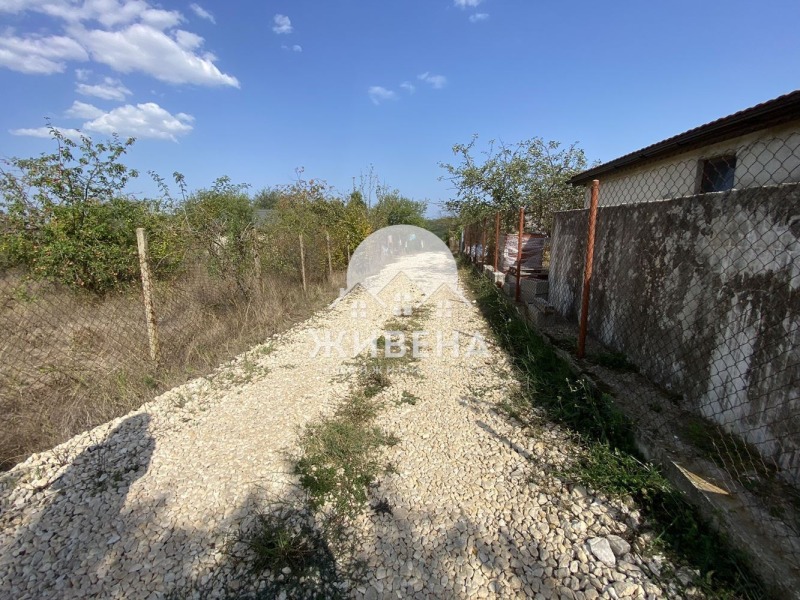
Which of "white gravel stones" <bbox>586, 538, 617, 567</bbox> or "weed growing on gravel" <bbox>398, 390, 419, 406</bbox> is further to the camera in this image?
"weed growing on gravel" <bbox>398, 390, 419, 406</bbox>

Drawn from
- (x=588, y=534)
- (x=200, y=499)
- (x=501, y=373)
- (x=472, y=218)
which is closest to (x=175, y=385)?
(x=200, y=499)

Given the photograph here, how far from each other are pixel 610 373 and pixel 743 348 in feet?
4.12

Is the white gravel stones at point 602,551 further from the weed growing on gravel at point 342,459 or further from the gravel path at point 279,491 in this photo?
the weed growing on gravel at point 342,459

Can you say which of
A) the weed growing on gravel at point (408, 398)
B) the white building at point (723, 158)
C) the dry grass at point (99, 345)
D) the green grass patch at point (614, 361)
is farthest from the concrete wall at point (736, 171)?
the dry grass at point (99, 345)

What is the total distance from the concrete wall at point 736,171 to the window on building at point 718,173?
80 millimetres

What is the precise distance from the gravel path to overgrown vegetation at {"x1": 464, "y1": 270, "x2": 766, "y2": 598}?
15 centimetres

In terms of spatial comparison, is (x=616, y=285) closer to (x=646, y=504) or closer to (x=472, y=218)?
(x=646, y=504)

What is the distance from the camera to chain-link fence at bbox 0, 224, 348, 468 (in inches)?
130

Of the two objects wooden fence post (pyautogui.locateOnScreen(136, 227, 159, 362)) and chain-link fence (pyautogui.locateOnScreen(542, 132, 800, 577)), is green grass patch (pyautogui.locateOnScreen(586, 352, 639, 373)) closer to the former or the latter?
chain-link fence (pyautogui.locateOnScreen(542, 132, 800, 577))

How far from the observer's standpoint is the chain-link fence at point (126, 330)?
331 cm

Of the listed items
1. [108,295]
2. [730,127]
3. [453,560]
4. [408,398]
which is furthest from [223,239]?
[730,127]

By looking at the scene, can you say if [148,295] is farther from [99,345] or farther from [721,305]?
[721,305]

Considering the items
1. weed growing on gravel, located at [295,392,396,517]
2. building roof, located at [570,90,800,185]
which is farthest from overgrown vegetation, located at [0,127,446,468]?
building roof, located at [570,90,800,185]

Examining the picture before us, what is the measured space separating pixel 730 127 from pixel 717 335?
381 centimetres
